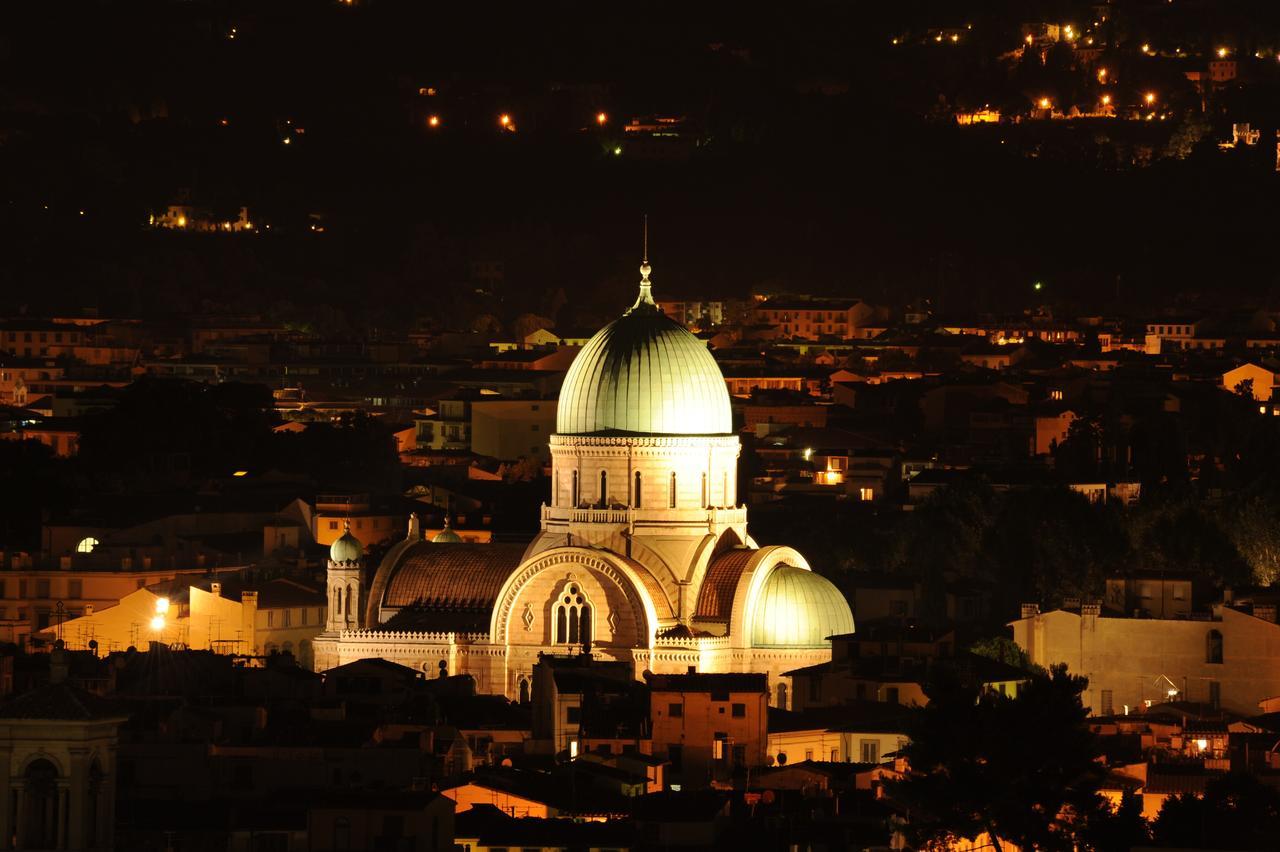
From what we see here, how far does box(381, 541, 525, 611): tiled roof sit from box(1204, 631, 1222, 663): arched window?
11.0 meters

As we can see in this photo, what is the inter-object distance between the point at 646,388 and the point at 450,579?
468cm

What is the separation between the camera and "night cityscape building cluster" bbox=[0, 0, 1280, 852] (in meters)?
56.0

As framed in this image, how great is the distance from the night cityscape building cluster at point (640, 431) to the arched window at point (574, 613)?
0.05 metres

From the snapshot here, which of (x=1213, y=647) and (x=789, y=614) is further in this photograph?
(x=1213, y=647)

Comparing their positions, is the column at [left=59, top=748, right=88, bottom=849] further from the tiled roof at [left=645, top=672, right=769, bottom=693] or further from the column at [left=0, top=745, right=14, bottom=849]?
the tiled roof at [left=645, top=672, right=769, bottom=693]

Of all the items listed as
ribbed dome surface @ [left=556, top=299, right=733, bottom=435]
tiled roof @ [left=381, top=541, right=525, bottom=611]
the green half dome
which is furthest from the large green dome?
the green half dome

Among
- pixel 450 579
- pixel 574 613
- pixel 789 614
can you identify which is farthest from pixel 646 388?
pixel 450 579

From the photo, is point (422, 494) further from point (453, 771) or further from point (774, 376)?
point (453, 771)

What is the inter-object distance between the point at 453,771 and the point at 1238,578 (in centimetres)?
2682

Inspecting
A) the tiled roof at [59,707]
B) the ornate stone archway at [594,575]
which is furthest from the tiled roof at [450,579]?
the tiled roof at [59,707]

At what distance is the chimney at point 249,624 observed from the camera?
263ft

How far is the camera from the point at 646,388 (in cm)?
7325

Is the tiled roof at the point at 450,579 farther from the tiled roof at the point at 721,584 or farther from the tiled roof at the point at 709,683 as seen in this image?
the tiled roof at the point at 709,683

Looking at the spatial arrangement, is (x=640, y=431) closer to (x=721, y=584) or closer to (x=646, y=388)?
(x=646, y=388)
